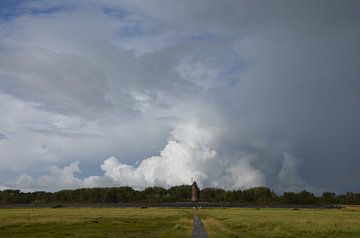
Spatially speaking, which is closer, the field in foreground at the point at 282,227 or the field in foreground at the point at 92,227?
the field in foreground at the point at 282,227

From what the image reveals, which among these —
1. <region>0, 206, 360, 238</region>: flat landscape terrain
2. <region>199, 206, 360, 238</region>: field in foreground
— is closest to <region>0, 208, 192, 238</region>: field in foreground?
<region>0, 206, 360, 238</region>: flat landscape terrain

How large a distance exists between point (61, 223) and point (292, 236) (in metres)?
40.6

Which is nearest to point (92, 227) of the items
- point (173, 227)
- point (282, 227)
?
point (173, 227)

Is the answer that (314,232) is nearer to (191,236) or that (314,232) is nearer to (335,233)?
(335,233)

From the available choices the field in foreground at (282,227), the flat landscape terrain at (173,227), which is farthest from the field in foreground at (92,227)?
the field in foreground at (282,227)

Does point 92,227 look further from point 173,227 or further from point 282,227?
point 282,227

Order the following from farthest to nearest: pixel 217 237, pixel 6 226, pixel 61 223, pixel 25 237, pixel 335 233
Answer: pixel 61 223, pixel 6 226, pixel 335 233, pixel 25 237, pixel 217 237

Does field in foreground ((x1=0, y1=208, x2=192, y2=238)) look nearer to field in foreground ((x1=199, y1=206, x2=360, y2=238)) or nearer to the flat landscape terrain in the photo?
the flat landscape terrain

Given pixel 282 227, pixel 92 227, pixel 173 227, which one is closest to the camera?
pixel 173 227

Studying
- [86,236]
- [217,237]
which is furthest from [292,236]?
[86,236]

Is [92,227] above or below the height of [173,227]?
below

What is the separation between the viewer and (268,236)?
48719 mm

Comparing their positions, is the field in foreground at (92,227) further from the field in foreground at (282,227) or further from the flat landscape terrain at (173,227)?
the field in foreground at (282,227)

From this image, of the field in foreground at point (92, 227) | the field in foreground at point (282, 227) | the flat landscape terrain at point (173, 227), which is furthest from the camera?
the field in foreground at point (92, 227)
